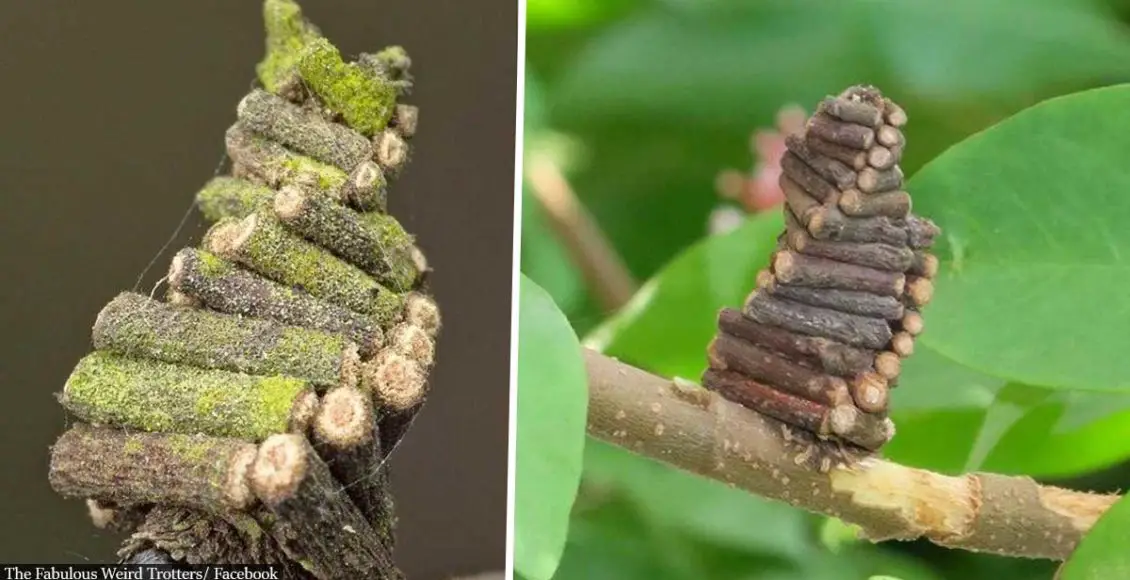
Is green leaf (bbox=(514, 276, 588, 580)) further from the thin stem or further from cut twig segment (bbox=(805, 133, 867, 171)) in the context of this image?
cut twig segment (bbox=(805, 133, 867, 171))

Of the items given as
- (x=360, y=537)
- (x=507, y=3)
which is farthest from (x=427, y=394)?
(x=507, y=3)

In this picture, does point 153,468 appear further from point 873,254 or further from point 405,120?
point 873,254

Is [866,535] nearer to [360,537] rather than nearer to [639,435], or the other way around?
[639,435]

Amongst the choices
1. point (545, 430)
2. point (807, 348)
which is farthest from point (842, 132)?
point (545, 430)

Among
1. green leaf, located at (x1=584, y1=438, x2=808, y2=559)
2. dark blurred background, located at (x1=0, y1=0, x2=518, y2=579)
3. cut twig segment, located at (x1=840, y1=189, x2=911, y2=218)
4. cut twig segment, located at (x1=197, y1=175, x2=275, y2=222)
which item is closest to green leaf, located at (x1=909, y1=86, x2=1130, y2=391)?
cut twig segment, located at (x1=840, y1=189, x2=911, y2=218)

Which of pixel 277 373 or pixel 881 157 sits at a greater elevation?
pixel 881 157

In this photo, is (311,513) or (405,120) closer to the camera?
(311,513)
